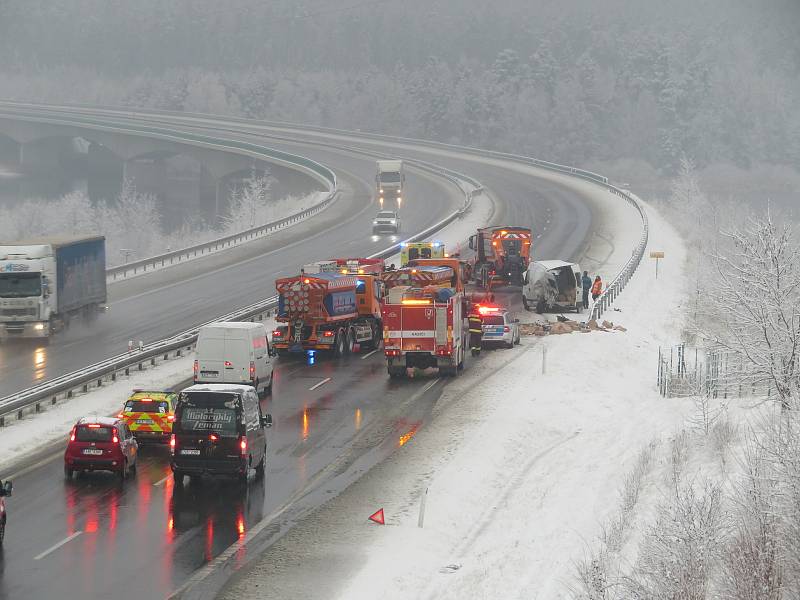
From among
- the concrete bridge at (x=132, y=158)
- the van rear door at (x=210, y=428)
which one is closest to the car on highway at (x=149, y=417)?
the van rear door at (x=210, y=428)

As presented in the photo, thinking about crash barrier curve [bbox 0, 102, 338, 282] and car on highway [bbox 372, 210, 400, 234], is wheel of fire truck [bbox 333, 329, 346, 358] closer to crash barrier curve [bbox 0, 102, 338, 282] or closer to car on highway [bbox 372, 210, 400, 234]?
crash barrier curve [bbox 0, 102, 338, 282]

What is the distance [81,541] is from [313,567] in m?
4.54

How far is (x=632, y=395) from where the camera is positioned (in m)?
40.0

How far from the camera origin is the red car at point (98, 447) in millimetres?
27219

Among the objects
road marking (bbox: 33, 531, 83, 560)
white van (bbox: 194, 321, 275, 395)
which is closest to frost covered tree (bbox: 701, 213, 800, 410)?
white van (bbox: 194, 321, 275, 395)

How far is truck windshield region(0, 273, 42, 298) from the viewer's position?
155 feet

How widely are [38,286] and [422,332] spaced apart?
637 inches

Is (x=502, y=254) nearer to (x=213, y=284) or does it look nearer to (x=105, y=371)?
(x=213, y=284)

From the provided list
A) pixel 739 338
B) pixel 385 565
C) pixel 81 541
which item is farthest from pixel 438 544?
pixel 739 338

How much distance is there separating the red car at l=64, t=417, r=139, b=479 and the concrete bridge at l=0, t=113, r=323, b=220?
91102 millimetres

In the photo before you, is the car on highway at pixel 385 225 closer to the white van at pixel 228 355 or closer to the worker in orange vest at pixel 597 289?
the worker in orange vest at pixel 597 289

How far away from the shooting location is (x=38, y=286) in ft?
156

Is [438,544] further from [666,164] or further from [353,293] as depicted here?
[666,164]

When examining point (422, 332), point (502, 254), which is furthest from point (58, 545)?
point (502, 254)
